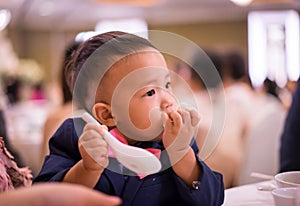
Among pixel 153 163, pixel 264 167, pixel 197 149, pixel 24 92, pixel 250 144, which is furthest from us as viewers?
pixel 24 92

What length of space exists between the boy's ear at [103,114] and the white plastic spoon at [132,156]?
0.23 feet

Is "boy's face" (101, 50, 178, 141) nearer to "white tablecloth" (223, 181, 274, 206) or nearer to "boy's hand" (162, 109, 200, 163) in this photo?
"boy's hand" (162, 109, 200, 163)

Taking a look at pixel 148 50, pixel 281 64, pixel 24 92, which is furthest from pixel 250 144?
pixel 281 64

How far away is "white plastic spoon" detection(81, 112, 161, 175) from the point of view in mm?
535

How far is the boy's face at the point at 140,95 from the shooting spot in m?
0.61

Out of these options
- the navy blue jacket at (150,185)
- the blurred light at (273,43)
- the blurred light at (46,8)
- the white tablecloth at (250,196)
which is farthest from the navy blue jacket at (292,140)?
the blurred light at (273,43)

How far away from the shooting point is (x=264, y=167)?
5.37 ft

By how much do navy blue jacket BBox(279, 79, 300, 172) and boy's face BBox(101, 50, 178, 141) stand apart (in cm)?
66

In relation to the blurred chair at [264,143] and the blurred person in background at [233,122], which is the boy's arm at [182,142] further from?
the blurred chair at [264,143]

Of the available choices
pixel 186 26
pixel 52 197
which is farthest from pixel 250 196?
pixel 186 26

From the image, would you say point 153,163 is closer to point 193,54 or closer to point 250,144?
point 193,54

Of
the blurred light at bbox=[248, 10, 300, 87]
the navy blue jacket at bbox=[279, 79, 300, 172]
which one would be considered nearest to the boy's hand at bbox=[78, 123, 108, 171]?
the navy blue jacket at bbox=[279, 79, 300, 172]

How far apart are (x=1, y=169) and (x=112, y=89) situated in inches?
7.5

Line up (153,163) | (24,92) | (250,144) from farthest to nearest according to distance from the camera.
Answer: (24,92)
(250,144)
(153,163)
